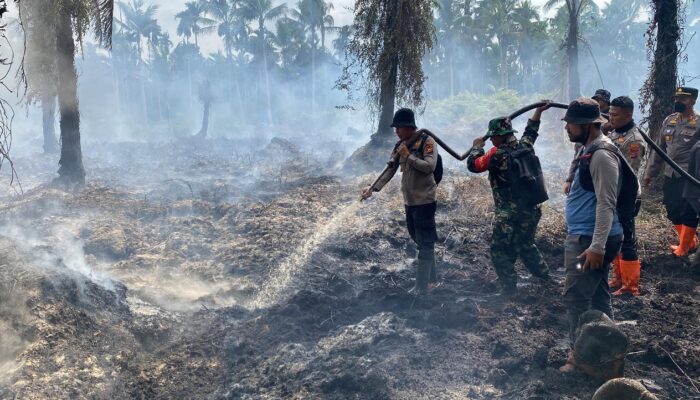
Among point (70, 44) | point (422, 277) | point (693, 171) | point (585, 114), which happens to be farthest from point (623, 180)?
point (70, 44)

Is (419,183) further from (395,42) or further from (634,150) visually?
(395,42)

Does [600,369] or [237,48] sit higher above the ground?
[237,48]

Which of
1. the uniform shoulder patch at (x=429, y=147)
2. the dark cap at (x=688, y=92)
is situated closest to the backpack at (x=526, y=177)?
the uniform shoulder patch at (x=429, y=147)

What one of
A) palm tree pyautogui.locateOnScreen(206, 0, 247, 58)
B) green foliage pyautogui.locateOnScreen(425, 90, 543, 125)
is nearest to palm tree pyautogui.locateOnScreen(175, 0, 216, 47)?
palm tree pyautogui.locateOnScreen(206, 0, 247, 58)

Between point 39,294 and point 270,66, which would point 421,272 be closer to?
point 39,294

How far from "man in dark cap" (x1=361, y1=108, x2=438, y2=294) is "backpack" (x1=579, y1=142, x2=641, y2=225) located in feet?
5.44

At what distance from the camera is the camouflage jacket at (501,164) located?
4391 millimetres

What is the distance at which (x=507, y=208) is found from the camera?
4531mm

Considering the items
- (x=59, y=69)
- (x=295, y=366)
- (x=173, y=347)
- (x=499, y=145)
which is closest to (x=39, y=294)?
(x=173, y=347)

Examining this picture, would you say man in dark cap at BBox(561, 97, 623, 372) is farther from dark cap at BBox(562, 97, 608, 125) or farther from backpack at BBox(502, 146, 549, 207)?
backpack at BBox(502, 146, 549, 207)

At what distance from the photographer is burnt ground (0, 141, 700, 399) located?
3582 mm

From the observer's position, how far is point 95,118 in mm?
38625

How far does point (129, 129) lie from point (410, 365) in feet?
129

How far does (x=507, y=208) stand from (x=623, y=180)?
1367 millimetres
